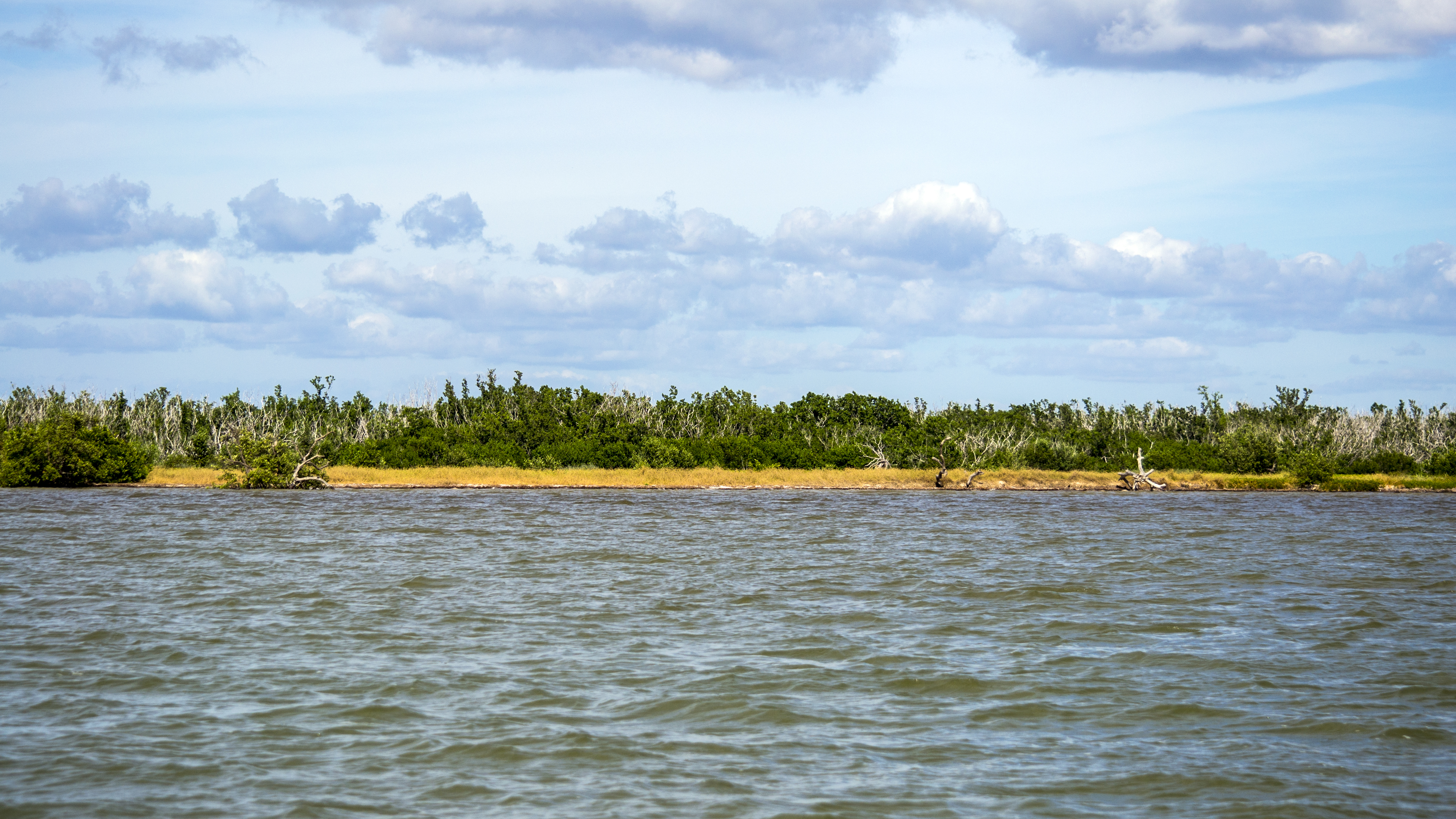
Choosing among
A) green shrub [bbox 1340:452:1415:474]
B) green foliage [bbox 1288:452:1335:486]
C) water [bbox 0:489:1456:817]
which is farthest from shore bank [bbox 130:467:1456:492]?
water [bbox 0:489:1456:817]

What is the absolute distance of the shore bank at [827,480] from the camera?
204 feet

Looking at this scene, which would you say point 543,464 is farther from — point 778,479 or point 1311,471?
point 1311,471

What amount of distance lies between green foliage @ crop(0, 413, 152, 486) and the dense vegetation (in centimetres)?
83

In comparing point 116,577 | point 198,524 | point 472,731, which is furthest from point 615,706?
point 198,524

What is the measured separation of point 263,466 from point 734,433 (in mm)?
33238

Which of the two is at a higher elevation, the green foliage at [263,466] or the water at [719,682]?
the green foliage at [263,466]

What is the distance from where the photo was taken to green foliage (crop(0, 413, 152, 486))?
2125 inches

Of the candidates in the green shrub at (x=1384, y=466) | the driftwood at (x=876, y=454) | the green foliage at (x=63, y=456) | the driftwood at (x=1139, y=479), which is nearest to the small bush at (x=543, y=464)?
the driftwood at (x=876, y=454)

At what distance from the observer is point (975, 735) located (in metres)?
11.2

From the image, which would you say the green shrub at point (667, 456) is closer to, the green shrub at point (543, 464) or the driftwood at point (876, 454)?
the green shrub at point (543, 464)

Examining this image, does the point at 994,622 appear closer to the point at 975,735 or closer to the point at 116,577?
the point at 975,735

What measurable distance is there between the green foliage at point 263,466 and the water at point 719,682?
23.8 meters

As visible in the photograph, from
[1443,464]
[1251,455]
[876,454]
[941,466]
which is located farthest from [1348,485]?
[876,454]

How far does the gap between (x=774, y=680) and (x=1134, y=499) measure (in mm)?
45415
